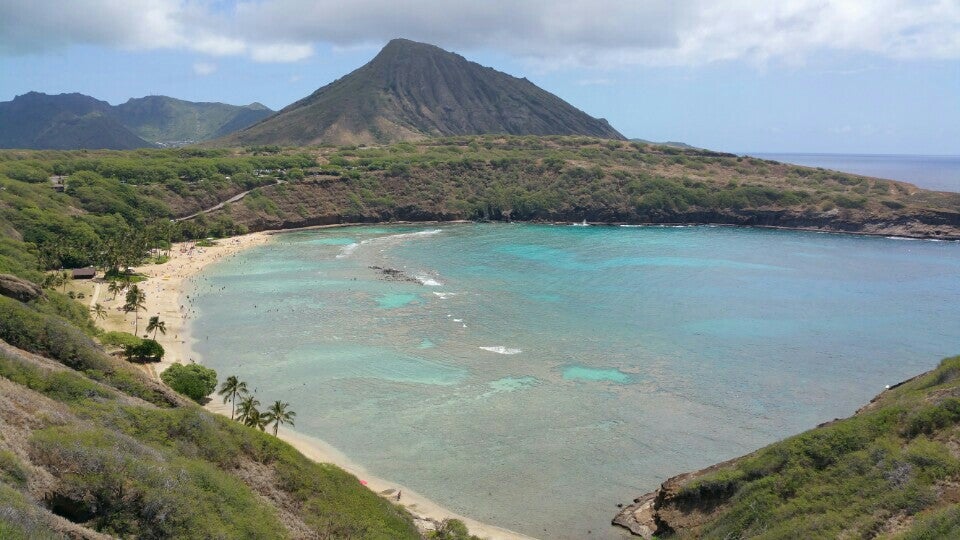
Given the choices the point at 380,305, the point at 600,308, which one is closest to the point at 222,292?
the point at 380,305

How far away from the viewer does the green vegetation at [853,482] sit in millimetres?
21047

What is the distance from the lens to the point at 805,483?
24562 mm

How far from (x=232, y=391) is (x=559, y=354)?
2469 cm

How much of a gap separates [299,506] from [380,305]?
144ft

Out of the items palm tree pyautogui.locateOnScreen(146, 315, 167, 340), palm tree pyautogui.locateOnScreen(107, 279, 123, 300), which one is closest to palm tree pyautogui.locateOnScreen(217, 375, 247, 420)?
palm tree pyautogui.locateOnScreen(146, 315, 167, 340)

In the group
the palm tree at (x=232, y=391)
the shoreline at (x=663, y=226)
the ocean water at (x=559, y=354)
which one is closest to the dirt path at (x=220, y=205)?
the shoreline at (x=663, y=226)

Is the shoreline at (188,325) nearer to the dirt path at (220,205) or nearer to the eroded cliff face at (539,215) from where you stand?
the eroded cliff face at (539,215)

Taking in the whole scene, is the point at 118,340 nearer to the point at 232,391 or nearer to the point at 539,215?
the point at 232,391

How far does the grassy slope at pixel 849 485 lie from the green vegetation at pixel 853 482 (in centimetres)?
3

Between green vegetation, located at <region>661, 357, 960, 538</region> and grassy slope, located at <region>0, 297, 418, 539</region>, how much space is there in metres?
12.8

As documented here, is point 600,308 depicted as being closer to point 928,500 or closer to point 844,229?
point 928,500

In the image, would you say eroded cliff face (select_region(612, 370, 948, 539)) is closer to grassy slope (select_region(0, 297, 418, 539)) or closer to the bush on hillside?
grassy slope (select_region(0, 297, 418, 539))

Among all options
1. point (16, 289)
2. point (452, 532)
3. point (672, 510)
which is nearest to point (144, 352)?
point (16, 289)

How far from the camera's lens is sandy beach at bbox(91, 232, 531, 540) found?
31.4m
